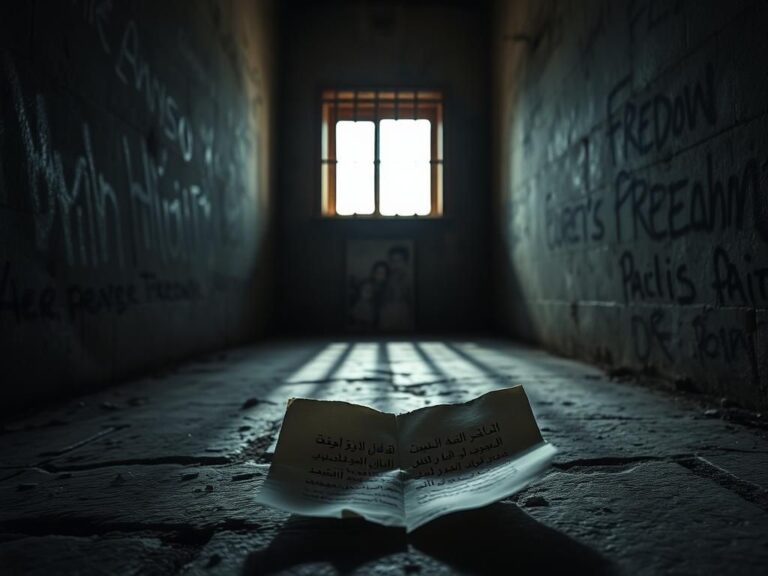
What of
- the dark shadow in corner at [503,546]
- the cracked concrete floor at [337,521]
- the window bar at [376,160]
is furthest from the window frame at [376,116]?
the dark shadow in corner at [503,546]

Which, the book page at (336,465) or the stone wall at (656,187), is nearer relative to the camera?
the book page at (336,465)

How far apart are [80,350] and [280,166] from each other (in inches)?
190

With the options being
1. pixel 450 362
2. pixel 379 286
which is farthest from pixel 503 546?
pixel 379 286

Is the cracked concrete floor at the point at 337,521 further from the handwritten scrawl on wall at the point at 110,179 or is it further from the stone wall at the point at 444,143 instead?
the stone wall at the point at 444,143

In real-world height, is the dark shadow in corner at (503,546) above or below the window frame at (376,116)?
below

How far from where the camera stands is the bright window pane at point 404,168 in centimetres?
663

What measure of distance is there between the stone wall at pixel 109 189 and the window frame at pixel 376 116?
2460 millimetres

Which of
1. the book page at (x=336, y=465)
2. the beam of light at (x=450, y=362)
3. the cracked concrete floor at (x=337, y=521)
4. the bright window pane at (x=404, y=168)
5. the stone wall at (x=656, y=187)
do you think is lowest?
the beam of light at (x=450, y=362)

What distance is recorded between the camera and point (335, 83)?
21.7ft

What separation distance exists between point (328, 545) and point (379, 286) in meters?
5.79

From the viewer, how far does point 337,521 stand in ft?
2.59

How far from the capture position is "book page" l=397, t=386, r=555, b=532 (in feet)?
2.40

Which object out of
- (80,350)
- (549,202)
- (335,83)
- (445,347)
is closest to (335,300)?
(445,347)

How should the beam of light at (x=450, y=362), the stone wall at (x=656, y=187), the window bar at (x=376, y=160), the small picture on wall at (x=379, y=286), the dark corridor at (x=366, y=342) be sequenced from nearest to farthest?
1. the dark corridor at (x=366, y=342)
2. the stone wall at (x=656, y=187)
3. the beam of light at (x=450, y=362)
4. the small picture on wall at (x=379, y=286)
5. the window bar at (x=376, y=160)
